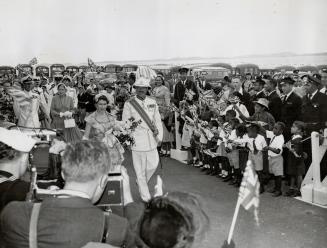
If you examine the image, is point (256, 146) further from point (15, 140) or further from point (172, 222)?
point (172, 222)

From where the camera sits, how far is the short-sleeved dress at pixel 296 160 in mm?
6309

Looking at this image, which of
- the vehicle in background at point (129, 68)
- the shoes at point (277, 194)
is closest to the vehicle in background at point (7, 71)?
the vehicle in background at point (129, 68)

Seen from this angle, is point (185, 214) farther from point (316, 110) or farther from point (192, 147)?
point (192, 147)

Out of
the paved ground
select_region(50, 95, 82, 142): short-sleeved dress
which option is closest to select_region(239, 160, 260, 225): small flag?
the paved ground

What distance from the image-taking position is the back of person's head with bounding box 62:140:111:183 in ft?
6.71

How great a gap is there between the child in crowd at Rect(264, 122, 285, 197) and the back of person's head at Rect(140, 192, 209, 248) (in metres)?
4.84

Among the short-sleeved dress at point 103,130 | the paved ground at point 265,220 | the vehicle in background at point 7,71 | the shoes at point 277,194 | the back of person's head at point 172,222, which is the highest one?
the vehicle in background at point 7,71

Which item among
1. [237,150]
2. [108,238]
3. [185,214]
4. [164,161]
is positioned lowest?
[164,161]

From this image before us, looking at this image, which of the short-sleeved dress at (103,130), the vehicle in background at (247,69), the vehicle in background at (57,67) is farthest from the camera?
the vehicle in background at (57,67)

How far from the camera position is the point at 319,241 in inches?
184

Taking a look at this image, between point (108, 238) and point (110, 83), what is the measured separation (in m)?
11.7

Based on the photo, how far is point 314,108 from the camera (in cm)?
702

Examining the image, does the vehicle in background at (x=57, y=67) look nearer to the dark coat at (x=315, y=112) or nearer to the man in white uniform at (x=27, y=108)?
the man in white uniform at (x=27, y=108)

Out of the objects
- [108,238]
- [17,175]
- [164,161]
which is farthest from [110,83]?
[108,238]
